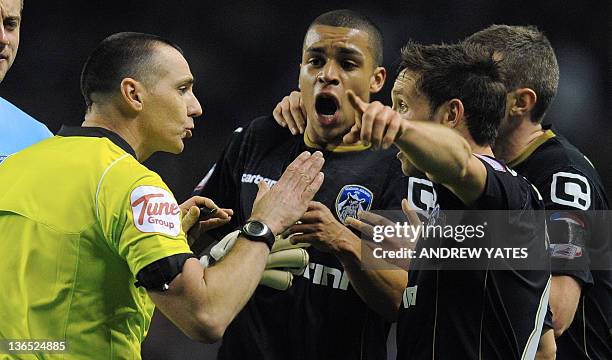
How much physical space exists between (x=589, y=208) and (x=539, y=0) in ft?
9.87

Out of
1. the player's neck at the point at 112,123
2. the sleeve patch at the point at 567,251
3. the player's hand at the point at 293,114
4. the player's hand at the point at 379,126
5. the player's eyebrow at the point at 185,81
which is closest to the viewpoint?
the player's hand at the point at 379,126

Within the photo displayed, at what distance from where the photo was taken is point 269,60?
5.86 metres

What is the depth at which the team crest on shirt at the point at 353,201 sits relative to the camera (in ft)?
10.5

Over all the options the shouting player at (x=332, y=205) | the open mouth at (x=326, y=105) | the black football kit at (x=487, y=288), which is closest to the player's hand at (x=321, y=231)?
the shouting player at (x=332, y=205)

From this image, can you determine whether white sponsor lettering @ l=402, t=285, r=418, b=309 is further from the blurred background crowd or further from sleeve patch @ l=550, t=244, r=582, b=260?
the blurred background crowd

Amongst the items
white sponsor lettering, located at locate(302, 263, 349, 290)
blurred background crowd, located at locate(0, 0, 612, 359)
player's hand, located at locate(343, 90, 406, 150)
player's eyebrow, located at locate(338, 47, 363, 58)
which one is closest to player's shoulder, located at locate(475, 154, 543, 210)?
player's hand, located at locate(343, 90, 406, 150)

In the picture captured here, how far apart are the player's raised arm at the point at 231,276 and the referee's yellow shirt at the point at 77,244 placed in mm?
98

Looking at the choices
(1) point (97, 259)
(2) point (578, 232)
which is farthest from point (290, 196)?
(2) point (578, 232)

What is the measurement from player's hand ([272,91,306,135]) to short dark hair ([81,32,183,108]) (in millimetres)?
743

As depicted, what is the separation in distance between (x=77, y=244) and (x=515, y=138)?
1.73m

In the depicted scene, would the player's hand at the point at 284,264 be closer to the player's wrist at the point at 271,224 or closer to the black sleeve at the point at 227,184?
the black sleeve at the point at 227,184

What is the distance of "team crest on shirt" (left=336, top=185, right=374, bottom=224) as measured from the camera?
3191 mm

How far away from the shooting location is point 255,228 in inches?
Result: 101

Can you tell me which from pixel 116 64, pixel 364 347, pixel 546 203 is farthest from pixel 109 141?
pixel 546 203
